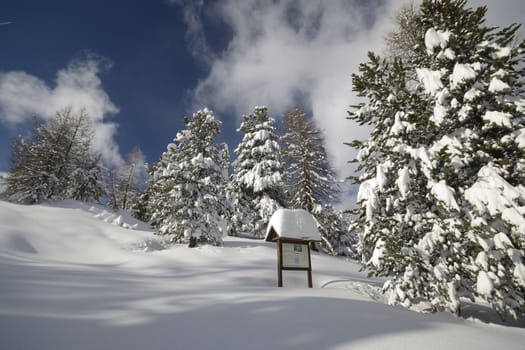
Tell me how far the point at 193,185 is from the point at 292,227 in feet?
25.6

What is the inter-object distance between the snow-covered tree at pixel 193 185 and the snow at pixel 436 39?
12.2 metres

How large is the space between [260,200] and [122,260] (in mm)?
11971

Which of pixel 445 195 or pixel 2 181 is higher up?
pixel 2 181

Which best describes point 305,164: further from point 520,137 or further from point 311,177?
point 520,137

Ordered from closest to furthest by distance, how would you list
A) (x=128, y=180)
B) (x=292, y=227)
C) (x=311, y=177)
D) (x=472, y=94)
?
(x=472, y=94), (x=292, y=227), (x=311, y=177), (x=128, y=180)

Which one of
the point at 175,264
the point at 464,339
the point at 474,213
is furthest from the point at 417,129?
the point at 175,264

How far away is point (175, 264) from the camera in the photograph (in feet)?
36.4

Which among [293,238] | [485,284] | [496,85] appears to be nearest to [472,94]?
[496,85]

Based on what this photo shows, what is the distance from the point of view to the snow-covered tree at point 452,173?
213 inches

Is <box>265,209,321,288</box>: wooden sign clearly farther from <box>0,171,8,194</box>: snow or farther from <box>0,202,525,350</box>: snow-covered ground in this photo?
<box>0,171,8,194</box>: snow

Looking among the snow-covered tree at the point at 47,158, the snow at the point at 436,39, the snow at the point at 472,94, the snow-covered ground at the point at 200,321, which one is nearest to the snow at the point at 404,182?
the snow at the point at 472,94

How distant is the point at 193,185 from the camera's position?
1582cm

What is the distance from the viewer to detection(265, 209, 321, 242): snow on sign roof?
1034 centimetres

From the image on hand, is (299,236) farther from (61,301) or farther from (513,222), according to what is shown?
(61,301)
